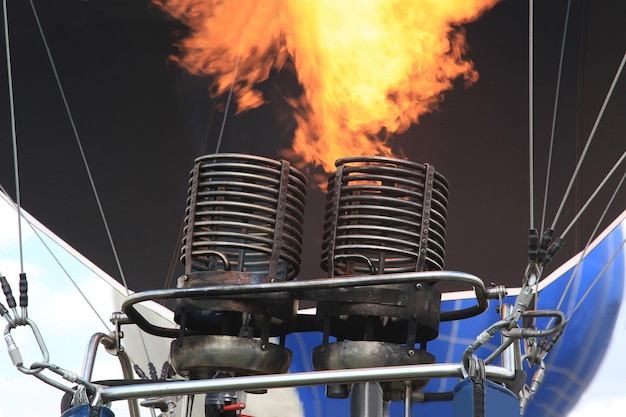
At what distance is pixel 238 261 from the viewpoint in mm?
1676

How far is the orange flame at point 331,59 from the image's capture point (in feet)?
9.64

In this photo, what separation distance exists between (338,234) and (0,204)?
1894mm

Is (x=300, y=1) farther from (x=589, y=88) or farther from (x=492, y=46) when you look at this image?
(x=589, y=88)

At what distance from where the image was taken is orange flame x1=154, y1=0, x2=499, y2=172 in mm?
2939

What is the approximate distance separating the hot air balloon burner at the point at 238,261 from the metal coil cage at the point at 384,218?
0.09 meters

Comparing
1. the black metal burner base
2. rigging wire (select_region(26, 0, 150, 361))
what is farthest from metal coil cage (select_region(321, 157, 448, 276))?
rigging wire (select_region(26, 0, 150, 361))

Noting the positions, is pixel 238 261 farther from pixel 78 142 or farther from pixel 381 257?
pixel 78 142

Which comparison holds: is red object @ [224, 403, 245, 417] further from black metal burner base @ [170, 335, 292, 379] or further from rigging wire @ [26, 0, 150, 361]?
rigging wire @ [26, 0, 150, 361]

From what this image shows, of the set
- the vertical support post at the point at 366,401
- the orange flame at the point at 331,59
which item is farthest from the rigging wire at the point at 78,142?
the vertical support post at the point at 366,401

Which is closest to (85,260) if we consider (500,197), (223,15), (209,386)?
(223,15)

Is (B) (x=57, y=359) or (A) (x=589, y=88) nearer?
(A) (x=589, y=88)

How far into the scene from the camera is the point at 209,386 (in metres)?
1.34

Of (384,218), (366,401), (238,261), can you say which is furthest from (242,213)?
(366,401)

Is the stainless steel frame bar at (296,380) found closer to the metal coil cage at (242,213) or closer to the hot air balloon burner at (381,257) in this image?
the hot air balloon burner at (381,257)
